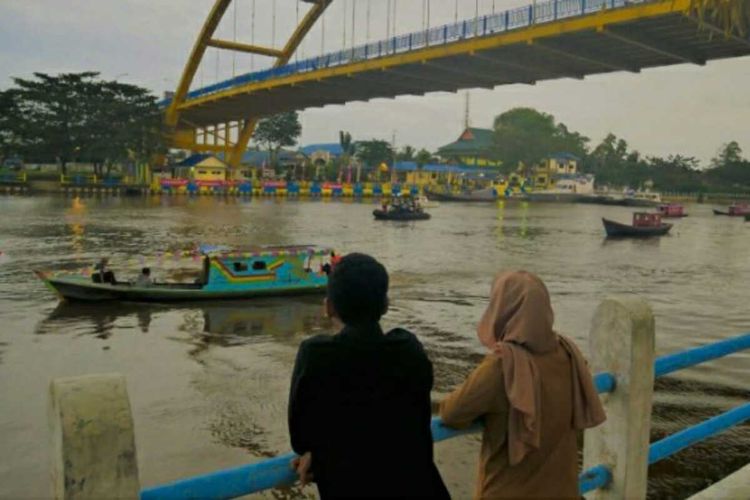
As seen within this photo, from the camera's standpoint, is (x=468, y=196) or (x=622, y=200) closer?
(x=468, y=196)

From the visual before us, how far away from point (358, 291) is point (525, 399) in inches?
24.6

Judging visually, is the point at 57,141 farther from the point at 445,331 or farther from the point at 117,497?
the point at 117,497

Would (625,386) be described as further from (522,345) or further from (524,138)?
(524,138)

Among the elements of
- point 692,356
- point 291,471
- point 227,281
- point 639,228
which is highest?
point 692,356

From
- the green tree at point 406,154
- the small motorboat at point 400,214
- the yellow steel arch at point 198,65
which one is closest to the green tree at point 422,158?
the green tree at point 406,154

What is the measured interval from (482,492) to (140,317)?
42.8ft

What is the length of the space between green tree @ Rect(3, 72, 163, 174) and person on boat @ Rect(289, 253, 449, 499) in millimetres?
65121

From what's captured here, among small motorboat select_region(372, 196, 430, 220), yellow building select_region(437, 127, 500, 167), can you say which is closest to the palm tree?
yellow building select_region(437, 127, 500, 167)

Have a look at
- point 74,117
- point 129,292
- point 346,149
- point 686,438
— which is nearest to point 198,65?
point 74,117

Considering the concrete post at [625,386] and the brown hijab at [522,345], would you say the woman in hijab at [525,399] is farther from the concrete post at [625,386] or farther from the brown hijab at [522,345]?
the concrete post at [625,386]

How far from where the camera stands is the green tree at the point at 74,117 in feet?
199

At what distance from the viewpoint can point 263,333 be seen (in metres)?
13.3

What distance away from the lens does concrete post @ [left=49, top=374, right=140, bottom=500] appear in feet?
5.32

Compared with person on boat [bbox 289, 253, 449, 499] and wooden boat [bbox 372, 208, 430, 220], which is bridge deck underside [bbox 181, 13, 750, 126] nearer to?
wooden boat [bbox 372, 208, 430, 220]
